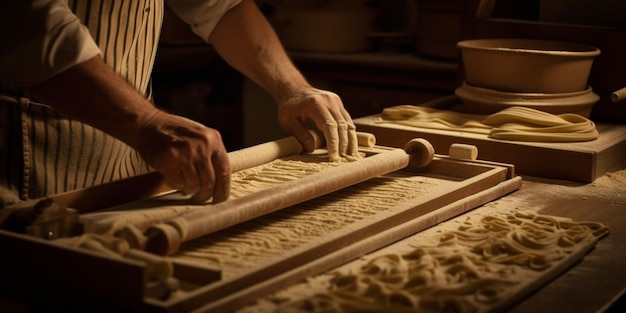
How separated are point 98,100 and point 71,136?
512mm

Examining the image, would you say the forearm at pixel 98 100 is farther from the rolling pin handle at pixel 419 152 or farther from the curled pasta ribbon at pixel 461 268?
the rolling pin handle at pixel 419 152

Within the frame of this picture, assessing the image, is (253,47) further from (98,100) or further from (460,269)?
(460,269)

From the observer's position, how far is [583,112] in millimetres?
2875

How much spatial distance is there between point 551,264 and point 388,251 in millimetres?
306

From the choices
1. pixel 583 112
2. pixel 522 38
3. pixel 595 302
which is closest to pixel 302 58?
pixel 522 38

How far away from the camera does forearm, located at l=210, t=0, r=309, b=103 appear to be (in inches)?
105

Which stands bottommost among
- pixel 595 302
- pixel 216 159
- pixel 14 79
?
pixel 595 302

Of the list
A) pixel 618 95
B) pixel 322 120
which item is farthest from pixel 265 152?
pixel 618 95

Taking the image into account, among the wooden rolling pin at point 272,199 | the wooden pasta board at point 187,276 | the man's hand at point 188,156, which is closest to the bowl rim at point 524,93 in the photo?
the wooden rolling pin at point 272,199

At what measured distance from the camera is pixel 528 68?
2783mm

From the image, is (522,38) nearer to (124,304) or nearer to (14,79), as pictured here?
(14,79)

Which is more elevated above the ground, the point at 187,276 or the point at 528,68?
the point at 528,68

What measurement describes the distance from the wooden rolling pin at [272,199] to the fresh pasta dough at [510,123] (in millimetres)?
325

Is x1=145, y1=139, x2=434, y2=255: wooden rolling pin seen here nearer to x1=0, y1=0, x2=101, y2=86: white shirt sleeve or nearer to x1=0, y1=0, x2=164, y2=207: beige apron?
x1=0, y1=0, x2=101, y2=86: white shirt sleeve
